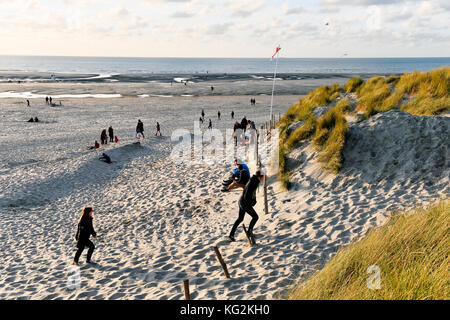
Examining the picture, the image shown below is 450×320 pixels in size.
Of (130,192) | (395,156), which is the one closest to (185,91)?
(130,192)

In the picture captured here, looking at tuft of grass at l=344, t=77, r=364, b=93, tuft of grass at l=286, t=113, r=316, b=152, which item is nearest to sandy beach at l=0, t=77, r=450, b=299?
tuft of grass at l=286, t=113, r=316, b=152

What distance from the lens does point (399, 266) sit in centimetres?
425

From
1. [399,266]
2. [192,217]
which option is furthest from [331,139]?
[399,266]

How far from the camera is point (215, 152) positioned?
17.8 metres

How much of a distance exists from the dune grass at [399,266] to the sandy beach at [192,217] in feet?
3.48

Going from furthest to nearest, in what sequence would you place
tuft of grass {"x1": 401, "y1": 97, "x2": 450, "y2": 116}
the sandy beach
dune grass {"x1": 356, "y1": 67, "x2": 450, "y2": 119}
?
dune grass {"x1": 356, "y1": 67, "x2": 450, "y2": 119} → tuft of grass {"x1": 401, "y1": 97, "x2": 450, "y2": 116} → the sandy beach

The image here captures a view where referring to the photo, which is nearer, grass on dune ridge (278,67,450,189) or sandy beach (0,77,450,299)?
sandy beach (0,77,450,299)

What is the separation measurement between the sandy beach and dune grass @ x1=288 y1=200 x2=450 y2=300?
3.48ft

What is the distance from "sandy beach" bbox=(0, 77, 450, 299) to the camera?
6.16 m

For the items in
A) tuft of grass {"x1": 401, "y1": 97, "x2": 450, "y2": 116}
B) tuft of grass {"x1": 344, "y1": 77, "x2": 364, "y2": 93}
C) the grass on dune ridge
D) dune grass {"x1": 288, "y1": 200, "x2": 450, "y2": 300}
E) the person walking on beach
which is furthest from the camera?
tuft of grass {"x1": 344, "y1": 77, "x2": 364, "y2": 93}

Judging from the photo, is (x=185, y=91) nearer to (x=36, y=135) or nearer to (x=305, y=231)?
(x=36, y=135)

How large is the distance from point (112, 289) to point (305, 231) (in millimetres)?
4105

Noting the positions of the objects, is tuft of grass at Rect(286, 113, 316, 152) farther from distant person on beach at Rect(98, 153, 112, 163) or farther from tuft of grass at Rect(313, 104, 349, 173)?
distant person on beach at Rect(98, 153, 112, 163)

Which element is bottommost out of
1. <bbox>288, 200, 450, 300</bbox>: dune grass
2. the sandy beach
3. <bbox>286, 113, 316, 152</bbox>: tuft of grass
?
the sandy beach
